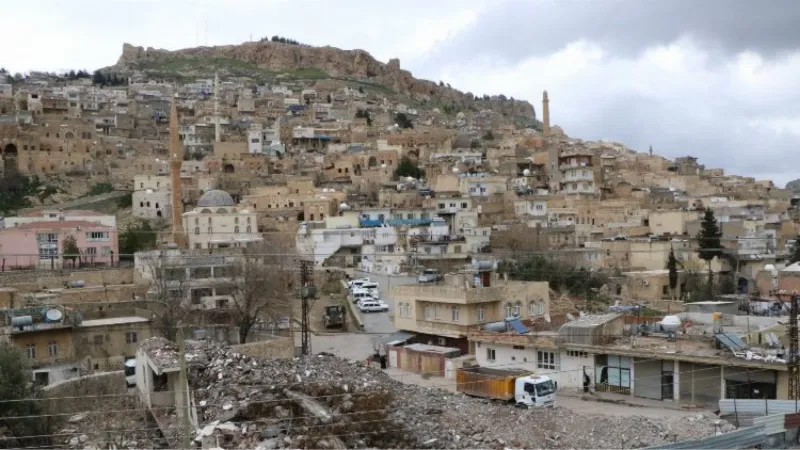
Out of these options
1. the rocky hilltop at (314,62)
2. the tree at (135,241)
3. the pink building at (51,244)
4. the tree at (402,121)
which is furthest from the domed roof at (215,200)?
the rocky hilltop at (314,62)

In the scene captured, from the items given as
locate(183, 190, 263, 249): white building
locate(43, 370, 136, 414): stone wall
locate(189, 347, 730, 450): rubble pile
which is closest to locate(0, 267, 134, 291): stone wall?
locate(183, 190, 263, 249): white building

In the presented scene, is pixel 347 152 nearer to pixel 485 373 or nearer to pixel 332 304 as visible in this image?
pixel 332 304

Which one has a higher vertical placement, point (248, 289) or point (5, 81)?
point (5, 81)

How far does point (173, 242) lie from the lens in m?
38.8

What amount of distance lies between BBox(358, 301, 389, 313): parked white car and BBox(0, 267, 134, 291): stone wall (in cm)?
854

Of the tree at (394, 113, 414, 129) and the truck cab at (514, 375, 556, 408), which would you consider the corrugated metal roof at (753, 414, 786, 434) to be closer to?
the truck cab at (514, 375, 556, 408)

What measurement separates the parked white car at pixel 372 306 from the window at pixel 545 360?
10896mm

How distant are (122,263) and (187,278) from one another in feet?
20.9

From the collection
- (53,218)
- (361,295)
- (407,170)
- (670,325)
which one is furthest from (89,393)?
(407,170)

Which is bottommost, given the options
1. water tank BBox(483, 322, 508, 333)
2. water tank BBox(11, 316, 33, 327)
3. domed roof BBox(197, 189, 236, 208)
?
water tank BBox(483, 322, 508, 333)

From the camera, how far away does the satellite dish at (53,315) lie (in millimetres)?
21053

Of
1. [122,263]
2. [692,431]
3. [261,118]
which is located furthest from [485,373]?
[261,118]

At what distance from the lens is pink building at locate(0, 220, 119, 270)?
1323 inches

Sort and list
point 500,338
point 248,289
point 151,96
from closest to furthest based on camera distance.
A: point 500,338, point 248,289, point 151,96
